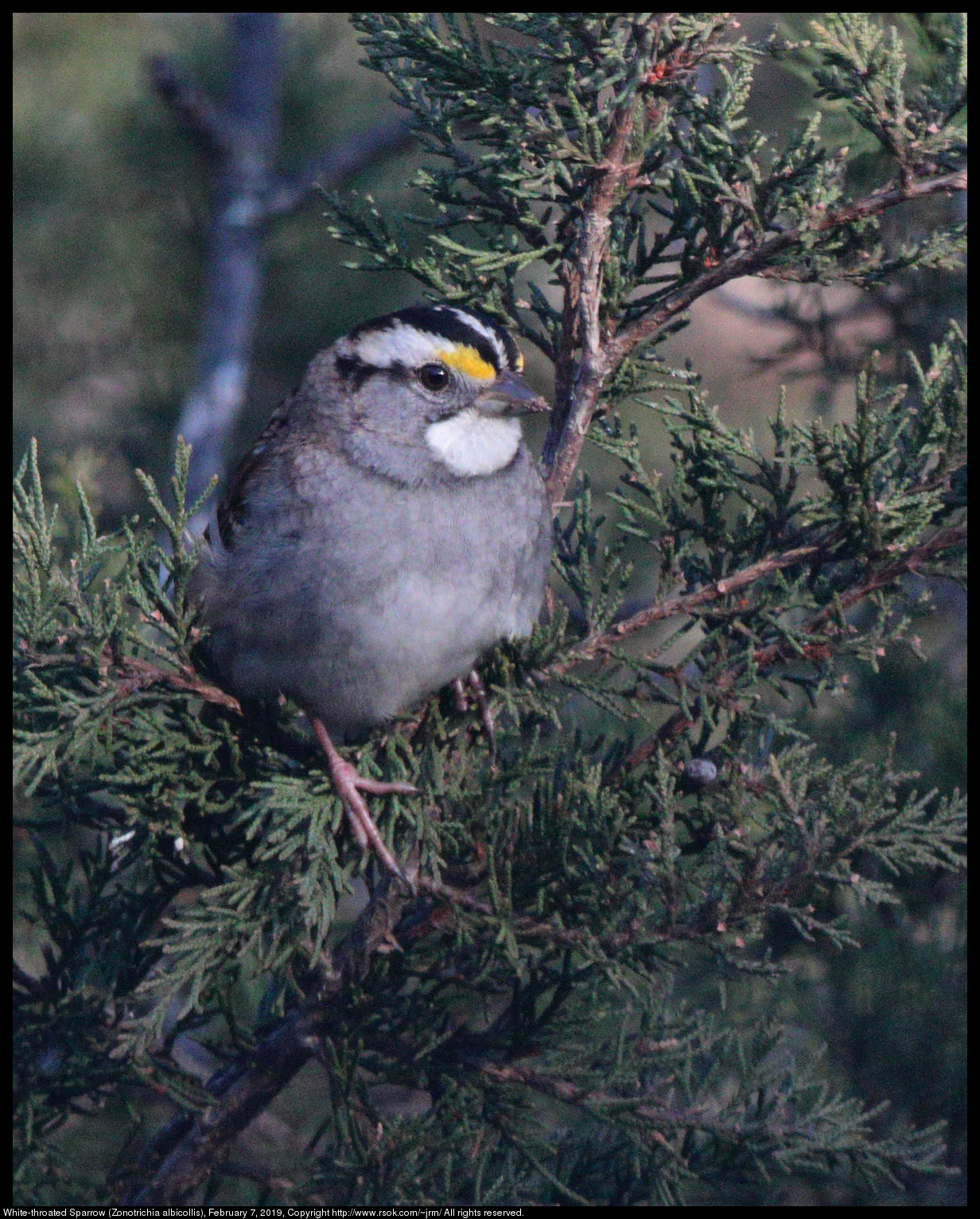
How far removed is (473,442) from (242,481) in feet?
1.90

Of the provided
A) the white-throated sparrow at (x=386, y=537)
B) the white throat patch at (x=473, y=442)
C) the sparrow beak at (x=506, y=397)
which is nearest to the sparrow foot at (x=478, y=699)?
the white-throated sparrow at (x=386, y=537)

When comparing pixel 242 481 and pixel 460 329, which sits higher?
pixel 460 329

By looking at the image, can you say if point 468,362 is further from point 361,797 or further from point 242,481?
point 361,797

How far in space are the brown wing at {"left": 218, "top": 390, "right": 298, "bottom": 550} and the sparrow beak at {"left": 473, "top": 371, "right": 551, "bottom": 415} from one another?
52 cm

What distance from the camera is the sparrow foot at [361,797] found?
2348 millimetres

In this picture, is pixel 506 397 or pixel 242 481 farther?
pixel 242 481

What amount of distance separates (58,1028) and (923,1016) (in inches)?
79.4

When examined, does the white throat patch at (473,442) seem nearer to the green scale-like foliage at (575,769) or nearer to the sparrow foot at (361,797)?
the green scale-like foliage at (575,769)

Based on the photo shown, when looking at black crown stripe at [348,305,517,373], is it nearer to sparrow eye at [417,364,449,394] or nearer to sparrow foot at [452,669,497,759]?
sparrow eye at [417,364,449,394]

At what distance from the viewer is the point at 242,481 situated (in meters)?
3.10

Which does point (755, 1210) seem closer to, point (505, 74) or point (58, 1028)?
point (58, 1028)

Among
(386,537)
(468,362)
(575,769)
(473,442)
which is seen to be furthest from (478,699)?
(468,362)

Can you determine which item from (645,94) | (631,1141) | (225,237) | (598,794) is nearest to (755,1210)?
(631,1141)

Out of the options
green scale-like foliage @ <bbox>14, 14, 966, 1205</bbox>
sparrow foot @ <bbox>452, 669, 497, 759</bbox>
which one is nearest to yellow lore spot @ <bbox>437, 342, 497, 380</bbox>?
green scale-like foliage @ <bbox>14, 14, 966, 1205</bbox>
